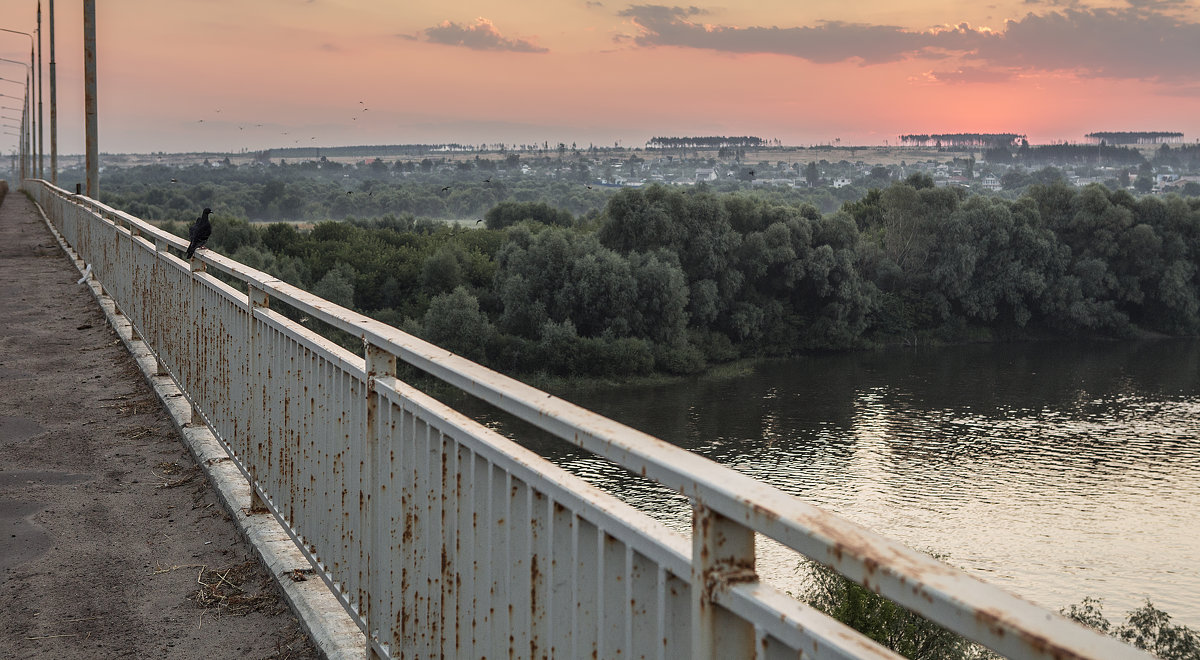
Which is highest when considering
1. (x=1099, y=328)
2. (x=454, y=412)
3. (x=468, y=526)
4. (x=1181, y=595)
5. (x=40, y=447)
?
(x=454, y=412)

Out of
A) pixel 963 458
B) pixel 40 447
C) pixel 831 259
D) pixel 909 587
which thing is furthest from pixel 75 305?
pixel 831 259

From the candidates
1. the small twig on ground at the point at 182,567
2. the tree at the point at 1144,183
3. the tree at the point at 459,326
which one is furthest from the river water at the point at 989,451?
the tree at the point at 1144,183

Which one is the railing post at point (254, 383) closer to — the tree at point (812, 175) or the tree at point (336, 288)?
the tree at point (336, 288)

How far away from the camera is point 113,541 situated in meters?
4.63

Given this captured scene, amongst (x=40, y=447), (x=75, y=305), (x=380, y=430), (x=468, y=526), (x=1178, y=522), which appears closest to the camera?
(x=468, y=526)

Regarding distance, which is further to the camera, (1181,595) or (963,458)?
(963,458)

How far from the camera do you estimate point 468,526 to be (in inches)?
98.8

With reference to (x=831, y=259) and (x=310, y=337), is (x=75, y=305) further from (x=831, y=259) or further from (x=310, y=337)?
(x=831, y=259)

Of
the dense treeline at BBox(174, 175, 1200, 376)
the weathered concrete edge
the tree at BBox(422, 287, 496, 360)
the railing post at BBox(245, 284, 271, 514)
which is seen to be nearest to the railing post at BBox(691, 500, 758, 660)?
the weathered concrete edge

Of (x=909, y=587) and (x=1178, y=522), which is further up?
(x=909, y=587)

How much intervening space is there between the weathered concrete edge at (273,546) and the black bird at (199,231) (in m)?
1.01

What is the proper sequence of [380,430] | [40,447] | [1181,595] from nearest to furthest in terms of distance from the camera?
[380,430]
[40,447]
[1181,595]

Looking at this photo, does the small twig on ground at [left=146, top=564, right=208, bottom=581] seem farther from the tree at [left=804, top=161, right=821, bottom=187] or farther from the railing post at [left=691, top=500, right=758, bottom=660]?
the tree at [left=804, top=161, right=821, bottom=187]

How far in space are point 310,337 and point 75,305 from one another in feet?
32.6
